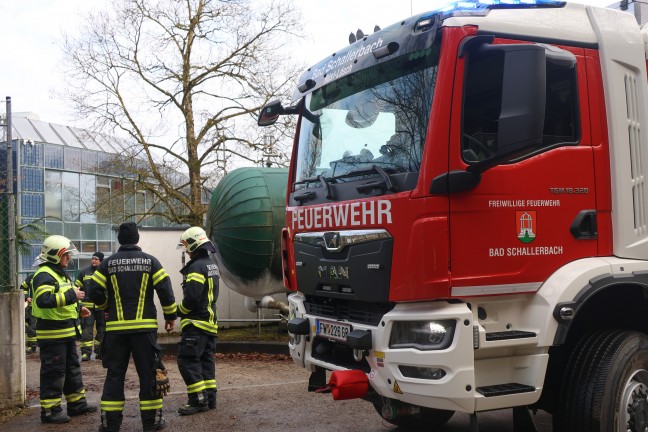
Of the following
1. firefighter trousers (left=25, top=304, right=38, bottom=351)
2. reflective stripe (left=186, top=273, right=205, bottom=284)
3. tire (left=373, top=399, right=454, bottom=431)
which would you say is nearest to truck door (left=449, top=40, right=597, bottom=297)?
tire (left=373, top=399, right=454, bottom=431)

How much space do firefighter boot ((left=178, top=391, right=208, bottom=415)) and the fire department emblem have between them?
13.6 feet

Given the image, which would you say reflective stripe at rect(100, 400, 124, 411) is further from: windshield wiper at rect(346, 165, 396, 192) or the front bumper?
windshield wiper at rect(346, 165, 396, 192)

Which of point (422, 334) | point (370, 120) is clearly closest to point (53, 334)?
point (370, 120)

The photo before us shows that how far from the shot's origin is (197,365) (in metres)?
7.09

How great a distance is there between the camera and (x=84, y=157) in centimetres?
2923

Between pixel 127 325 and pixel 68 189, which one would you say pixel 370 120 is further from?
pixel 68 189

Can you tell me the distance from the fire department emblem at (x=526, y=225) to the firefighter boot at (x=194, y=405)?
414 cm

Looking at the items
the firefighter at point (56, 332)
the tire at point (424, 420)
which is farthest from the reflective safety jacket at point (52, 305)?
the tire at point (424, 420)

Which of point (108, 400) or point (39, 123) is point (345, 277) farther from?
point (39, 123)

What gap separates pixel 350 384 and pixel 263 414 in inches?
108

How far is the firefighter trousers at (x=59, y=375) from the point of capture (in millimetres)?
6754

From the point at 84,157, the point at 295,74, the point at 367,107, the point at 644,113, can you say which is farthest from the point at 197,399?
the point at 84,157

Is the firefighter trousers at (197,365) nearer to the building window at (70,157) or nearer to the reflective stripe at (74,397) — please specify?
the reflective stripe at (74,397)

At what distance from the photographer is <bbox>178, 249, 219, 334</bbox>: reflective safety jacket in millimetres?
7051
